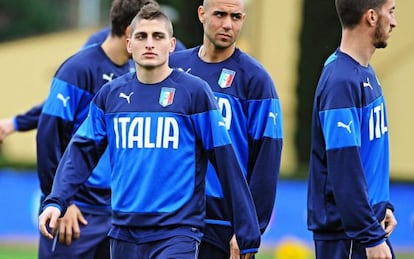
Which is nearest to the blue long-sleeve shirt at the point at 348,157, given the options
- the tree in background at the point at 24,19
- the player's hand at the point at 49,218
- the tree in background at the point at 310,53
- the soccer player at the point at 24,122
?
the player's hand at the point at 49,218

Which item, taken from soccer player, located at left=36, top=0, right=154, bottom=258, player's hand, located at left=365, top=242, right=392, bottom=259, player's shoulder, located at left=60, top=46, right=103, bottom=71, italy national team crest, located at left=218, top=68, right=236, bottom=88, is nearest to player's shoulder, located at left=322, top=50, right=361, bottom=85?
italy national team crest, located at left=218, top=68, right=236, bottom=88

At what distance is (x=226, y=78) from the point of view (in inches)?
313

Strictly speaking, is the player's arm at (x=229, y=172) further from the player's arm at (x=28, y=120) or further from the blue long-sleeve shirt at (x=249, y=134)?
the player's arm at (x=28, y=120)

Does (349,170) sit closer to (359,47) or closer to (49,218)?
(359,47)

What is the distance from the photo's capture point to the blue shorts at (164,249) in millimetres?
7254

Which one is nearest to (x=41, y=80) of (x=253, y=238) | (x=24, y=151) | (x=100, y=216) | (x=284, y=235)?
(x=24, y=151)

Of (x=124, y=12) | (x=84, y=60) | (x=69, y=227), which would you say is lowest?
(x=69, y=227)

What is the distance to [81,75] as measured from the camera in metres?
8.85

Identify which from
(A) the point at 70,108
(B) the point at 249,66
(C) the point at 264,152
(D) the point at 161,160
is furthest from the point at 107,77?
(D) the point at 161,160

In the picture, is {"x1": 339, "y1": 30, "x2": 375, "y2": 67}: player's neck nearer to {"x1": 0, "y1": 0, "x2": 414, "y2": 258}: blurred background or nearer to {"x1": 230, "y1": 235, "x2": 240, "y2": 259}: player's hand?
{"x1": 230, "y1": 235, "x2": 240, "y2": 259}: player's hand

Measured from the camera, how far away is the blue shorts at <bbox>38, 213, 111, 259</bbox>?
8938mm

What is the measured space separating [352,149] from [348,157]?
52 millimetres

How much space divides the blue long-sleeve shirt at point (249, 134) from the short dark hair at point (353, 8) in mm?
863

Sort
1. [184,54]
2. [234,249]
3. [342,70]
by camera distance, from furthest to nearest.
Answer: [184,54]
[234,249]
[342,70]
